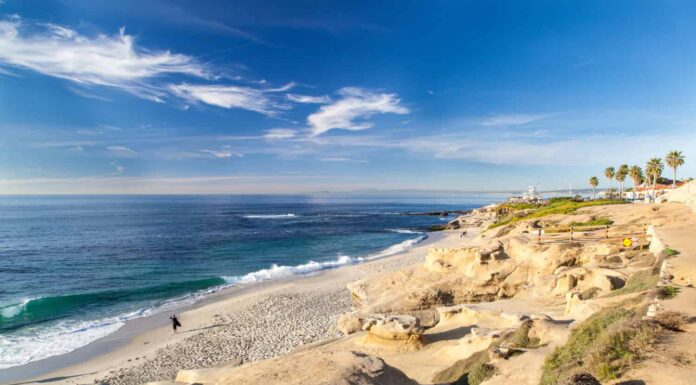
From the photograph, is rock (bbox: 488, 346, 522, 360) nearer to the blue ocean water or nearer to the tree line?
the blue ocean water

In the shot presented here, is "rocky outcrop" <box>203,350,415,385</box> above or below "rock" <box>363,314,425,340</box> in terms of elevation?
above

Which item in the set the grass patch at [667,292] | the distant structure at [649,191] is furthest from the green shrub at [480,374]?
the distant structure at [649,191]

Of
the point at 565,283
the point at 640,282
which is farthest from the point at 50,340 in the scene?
the point at 640,282

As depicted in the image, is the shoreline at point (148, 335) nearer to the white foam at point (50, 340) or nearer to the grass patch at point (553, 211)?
the white foam at point (50, 340)

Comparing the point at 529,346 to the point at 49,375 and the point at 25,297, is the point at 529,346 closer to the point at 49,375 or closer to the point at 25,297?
the point at 49,375

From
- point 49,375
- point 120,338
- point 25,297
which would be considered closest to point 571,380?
point 49,375

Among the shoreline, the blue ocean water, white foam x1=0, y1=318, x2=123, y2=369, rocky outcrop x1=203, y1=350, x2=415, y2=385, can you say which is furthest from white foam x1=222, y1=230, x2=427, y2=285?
rocky outcrop x1=203, y1=350, x2=415, y2=385

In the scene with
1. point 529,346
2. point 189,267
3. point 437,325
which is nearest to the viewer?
point 529,346

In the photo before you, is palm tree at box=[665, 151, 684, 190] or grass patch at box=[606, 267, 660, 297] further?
A: palm tree at box=[665, 151, 684, 190]
